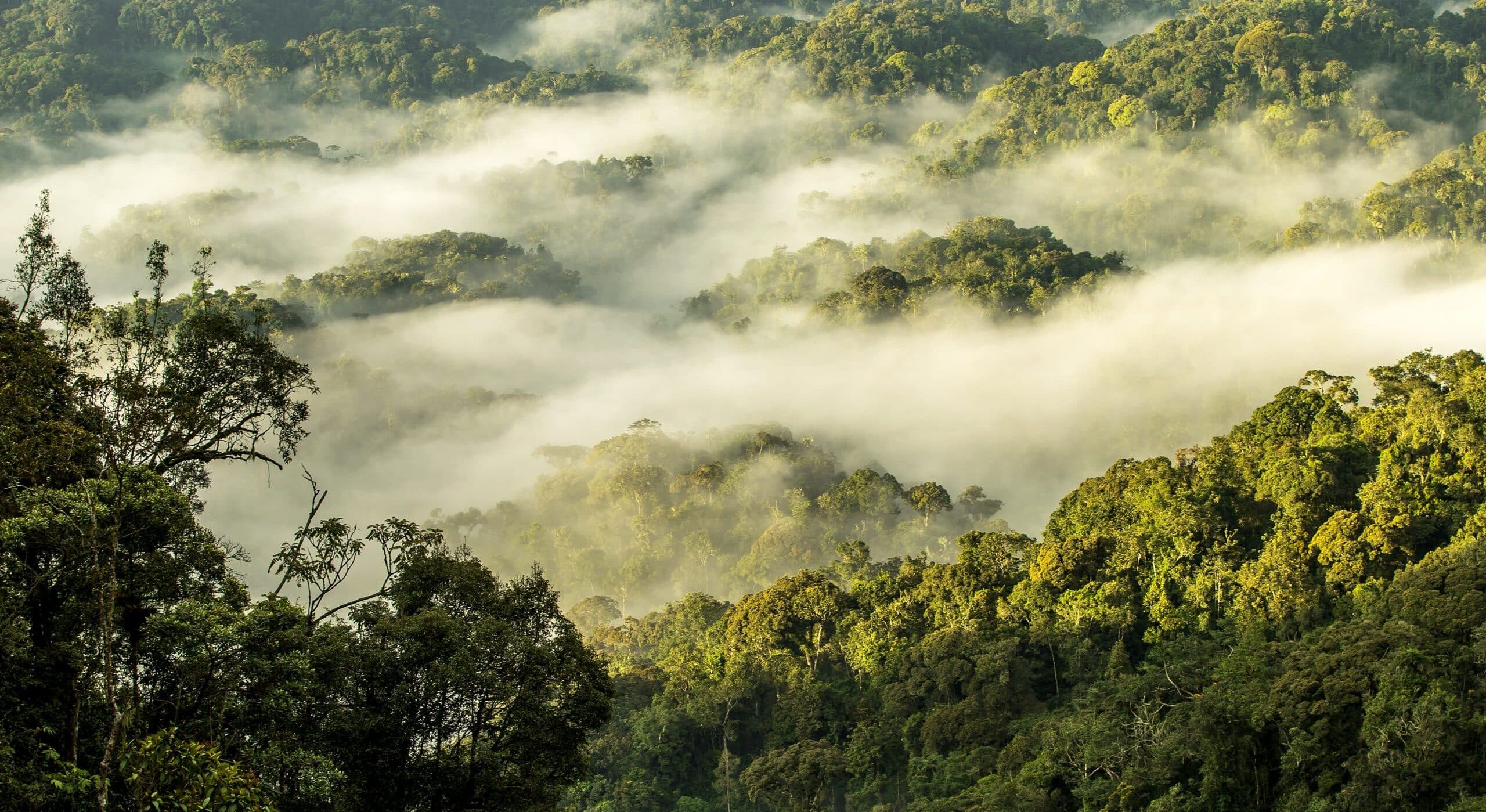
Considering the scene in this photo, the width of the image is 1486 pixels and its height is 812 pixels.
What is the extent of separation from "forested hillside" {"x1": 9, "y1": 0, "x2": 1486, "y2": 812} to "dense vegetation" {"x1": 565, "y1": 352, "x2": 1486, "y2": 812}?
15 centimetres

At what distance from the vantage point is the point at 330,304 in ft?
297

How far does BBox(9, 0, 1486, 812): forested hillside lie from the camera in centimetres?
1698

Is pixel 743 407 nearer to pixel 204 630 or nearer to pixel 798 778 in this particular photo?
pixel 798 778

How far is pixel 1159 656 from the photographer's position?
34.3 metres

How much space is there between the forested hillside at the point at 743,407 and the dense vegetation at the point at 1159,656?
15 centimetres

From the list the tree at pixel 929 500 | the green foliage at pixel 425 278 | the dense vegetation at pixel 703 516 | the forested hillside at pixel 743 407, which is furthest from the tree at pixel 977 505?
the green foliage at pixel 425 278

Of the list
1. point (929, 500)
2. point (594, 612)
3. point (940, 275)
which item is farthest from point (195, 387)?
point (940, 275)

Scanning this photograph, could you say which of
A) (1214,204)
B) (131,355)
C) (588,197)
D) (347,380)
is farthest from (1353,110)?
(131,355)

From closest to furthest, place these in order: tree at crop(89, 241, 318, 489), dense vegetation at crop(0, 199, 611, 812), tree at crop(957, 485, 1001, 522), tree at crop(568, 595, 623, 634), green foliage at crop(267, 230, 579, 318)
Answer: dense vegetation at crop(0, 199, 611, 812), tree at crop(89, 241, 318, 489), tree at crop(568, 595, 623, 634), tree at crop(957, 485, 1001, 522), green foliage at crop(267, 230, 579, 318)

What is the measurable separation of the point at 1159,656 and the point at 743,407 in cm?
5137

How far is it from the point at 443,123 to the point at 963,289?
6257 centimetres

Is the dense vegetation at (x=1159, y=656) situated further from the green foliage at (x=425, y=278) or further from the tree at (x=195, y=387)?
the green foliage at (x=425, y=278)

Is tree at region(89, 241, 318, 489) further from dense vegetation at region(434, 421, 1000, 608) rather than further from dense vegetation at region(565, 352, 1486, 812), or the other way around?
dense vegetation at region(434, 421, 1000, 608)

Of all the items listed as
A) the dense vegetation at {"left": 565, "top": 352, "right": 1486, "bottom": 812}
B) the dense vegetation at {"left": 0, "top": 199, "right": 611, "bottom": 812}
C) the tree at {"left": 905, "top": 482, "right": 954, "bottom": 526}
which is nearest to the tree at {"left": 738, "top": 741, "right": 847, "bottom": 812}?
the dense vegetation at {"left": 565, "top": 352, "right": 1486, "bottom": 812}
